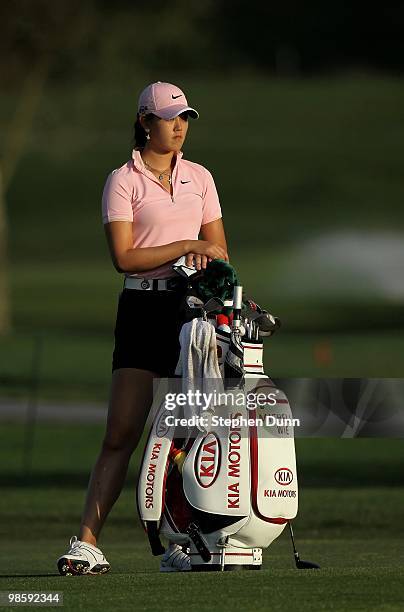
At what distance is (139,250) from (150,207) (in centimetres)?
21

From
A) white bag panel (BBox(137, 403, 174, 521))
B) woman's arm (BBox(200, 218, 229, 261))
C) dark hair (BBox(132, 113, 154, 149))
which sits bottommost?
white bag panel (BBox(137, 403, 174, 521))

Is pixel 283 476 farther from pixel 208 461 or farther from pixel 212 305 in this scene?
pixel 212 305

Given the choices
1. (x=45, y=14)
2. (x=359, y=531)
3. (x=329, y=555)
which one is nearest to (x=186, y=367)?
(x=329, y=555)

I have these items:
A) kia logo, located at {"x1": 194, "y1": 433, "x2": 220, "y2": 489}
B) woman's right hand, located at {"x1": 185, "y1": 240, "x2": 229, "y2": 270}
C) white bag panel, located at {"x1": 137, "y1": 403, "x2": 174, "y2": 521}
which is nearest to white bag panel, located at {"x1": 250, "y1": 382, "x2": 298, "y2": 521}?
kia logo, located at {"x1": 194, "y1": 433, "x2": 220, "y2": 489}

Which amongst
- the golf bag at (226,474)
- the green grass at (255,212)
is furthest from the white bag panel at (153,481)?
the green grass at (255,212)

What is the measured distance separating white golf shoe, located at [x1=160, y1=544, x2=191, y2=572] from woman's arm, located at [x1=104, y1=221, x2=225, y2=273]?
45.9 inches

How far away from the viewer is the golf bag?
24.4ft

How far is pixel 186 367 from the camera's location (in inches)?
291

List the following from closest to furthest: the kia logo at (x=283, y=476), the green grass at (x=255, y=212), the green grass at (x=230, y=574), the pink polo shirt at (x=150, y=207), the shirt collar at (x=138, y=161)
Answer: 1. the green grass at (x=230, y=574)
2. the kia logo at (x=283, y=476)
3. the pink polo shirt at (x=150, y=207)
4. the shirt collar at (x=138, y=161)
5. the green grass at (x=255, y=212)

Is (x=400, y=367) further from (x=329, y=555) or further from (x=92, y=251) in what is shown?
(x=92, y=251)

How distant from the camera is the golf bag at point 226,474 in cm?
743

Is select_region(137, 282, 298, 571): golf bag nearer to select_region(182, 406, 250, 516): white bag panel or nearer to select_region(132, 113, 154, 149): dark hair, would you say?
select_region(182, 406, 250, 516): white bag panel

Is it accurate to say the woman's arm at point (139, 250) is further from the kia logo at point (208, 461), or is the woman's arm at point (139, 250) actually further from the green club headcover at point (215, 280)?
the kia logo at point (208, 461)

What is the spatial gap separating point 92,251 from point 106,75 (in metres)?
32.7
